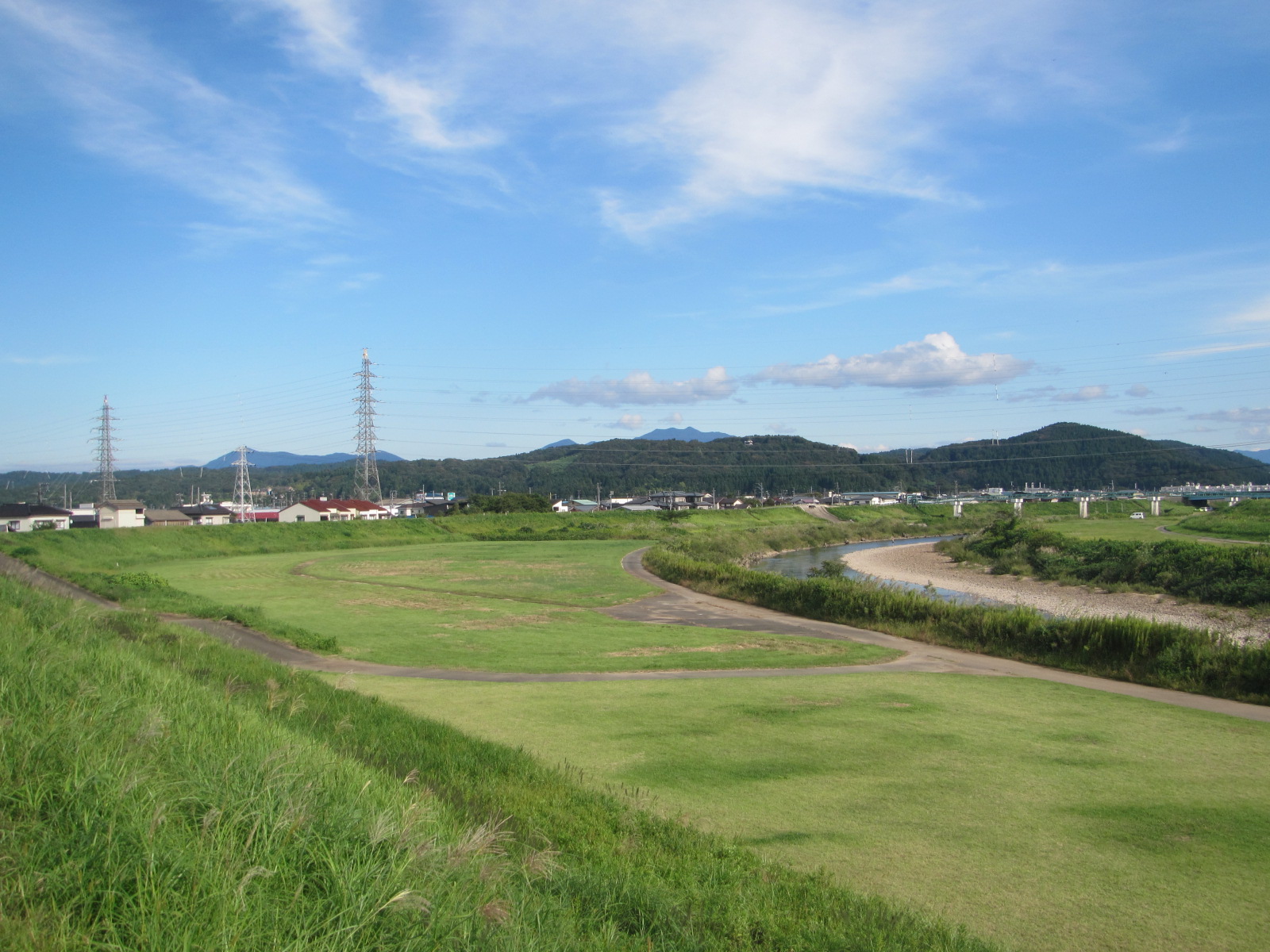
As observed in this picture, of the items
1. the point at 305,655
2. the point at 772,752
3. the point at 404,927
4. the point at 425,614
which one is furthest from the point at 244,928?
the point at 425,614

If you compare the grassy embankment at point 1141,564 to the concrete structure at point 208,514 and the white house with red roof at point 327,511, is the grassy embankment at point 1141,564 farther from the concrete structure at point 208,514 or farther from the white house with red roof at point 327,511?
the concrete structure at point 208,514

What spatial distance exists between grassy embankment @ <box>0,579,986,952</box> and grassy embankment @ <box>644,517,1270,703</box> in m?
12.9

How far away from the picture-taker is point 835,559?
58625 millimetres

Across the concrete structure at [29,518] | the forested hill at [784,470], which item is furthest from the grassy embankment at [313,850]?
the forested hill at [784,470]

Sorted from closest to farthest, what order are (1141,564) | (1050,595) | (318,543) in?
(1050,595), (1141,564), (318,543)

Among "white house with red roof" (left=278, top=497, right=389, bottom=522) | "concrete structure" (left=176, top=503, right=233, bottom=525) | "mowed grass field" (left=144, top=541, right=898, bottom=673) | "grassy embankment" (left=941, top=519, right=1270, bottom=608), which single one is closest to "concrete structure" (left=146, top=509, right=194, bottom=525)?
"concrete structure" (left=176, top=503, right=233, bottom=525)

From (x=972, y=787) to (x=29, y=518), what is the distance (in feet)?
279

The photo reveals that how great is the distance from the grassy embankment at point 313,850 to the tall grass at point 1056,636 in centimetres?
1294

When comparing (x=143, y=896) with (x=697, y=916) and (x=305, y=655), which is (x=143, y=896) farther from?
(x=305, y=655)

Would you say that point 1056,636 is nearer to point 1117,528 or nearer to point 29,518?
point 1117,528

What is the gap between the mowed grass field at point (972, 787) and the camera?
6164 mm

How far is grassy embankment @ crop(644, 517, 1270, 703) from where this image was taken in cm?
1518

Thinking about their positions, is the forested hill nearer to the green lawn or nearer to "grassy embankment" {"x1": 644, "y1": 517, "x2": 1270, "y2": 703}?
the green lawn

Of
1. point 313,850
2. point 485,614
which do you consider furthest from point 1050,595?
point 313,850
